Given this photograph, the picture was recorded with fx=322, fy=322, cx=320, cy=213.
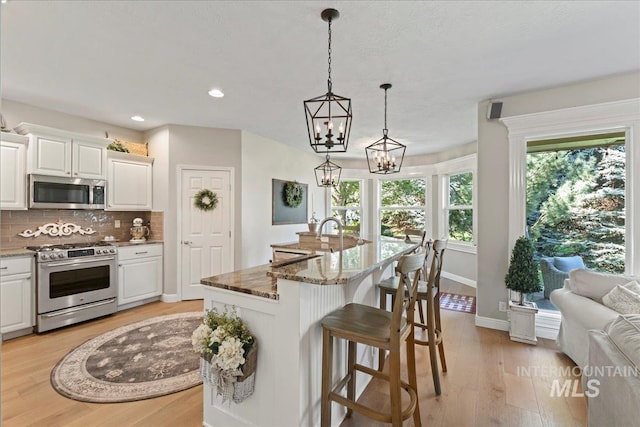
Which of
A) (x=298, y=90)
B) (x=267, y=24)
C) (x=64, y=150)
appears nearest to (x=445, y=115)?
(x=298, y=90)

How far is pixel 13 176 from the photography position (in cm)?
365

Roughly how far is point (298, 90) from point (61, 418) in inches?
136

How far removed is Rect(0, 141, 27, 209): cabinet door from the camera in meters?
3.57

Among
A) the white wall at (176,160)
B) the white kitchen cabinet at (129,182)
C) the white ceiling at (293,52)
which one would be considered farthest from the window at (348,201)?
the white kitchen cabinet at (129,182)

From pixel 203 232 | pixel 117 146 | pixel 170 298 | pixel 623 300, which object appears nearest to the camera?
pixel 623 300

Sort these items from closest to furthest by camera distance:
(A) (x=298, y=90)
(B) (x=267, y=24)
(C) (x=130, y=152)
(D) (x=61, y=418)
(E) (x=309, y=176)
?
(D) (x=61, y=418)
(B) (x=267, y=24)
(A) (x=298, y=90)
(C) (x=130, y=152)
(E) (x=309, y=176)

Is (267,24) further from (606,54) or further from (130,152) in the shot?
(130,152)

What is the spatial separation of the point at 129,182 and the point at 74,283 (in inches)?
60.7

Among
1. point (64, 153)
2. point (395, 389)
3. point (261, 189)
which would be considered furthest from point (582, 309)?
point (64, 153)

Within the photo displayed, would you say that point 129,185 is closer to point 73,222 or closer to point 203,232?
point 73,222

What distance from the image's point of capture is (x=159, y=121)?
15.2 feet

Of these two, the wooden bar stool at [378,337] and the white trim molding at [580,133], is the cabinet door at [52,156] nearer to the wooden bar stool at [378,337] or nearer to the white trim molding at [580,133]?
the wooden bar stool at [378,337]

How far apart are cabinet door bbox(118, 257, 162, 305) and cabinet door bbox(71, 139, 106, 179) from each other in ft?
4.06

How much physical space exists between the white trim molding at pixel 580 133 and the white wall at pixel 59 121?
526cm
